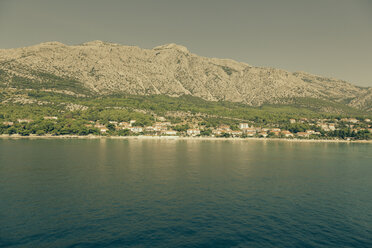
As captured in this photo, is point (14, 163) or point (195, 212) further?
point (14, 163)

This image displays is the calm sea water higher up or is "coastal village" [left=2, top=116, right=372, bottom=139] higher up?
"coastal village" [left=2, top=116, right=372, bottom=139]

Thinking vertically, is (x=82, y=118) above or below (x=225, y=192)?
above

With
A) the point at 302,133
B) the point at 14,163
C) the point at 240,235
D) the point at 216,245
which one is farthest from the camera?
the point at 302,133

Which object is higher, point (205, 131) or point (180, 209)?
point (205, 131)

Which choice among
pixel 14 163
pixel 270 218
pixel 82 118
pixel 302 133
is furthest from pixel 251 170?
pixel 82 118

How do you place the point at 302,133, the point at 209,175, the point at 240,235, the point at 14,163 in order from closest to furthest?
the point at 240,235, the point at 209,175, the point at 14,163, the point at 302,133

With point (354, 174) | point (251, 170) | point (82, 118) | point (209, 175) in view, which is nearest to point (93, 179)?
point (209, 175)

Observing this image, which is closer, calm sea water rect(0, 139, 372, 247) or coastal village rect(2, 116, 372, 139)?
calm sea water rect(0, 139, 372, 247)

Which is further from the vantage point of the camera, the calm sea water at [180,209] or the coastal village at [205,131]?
the coastal village at [205,131]

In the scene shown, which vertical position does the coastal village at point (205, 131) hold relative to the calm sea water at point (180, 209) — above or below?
above

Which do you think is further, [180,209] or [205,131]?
[205,131]

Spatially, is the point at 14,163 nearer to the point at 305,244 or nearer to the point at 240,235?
the point at 240,235
